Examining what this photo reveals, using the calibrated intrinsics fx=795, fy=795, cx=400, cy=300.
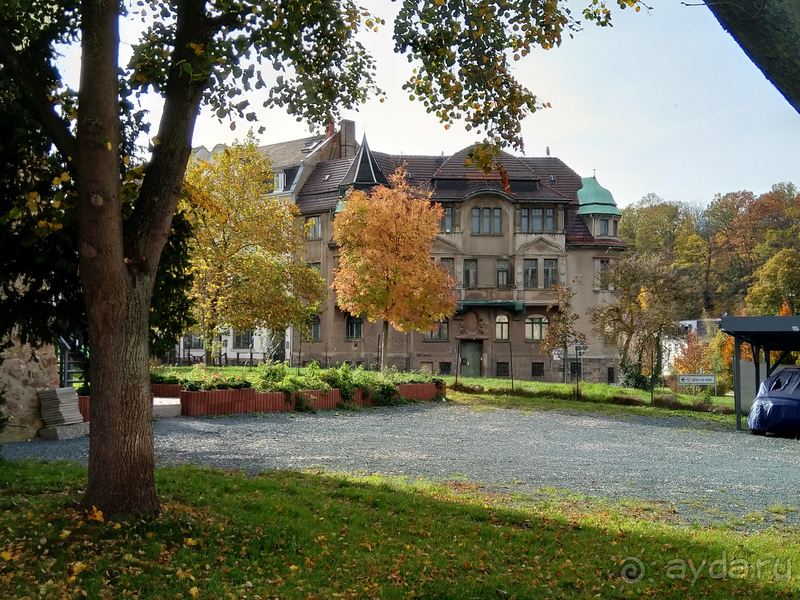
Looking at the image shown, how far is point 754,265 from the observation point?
6031 centimetres

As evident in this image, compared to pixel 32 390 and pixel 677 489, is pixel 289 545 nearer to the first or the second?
pixel 677 489

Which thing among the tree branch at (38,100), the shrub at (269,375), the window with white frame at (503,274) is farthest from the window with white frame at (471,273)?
the tree branch at (38,100)

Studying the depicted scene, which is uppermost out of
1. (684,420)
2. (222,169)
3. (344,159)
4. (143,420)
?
(344,159)

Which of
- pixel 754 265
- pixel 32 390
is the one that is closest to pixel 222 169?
pixel 32 390

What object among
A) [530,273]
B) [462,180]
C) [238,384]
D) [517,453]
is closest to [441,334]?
[530,273]

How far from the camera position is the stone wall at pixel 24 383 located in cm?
1292

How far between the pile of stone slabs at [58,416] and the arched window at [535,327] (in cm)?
3200

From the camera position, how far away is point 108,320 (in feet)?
21.6

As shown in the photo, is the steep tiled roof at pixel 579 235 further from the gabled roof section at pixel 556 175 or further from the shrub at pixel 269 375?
the shrub at pixel 269 375

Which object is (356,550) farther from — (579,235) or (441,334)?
(579,235)

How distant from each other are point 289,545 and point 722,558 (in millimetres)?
3578

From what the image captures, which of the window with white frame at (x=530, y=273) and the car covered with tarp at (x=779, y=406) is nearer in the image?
the car covered with tarp at (x=779, y=406)

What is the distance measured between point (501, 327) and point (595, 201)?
30.3 feet

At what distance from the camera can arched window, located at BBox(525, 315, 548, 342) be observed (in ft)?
141
